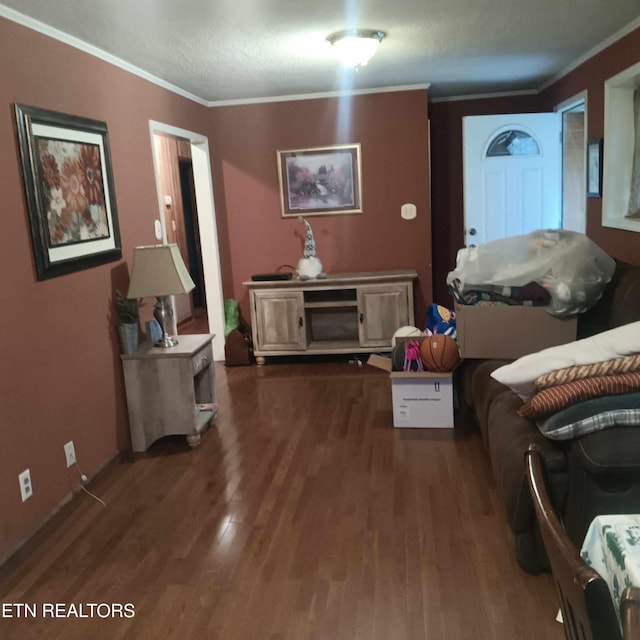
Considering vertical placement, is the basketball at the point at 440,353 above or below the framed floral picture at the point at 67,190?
below

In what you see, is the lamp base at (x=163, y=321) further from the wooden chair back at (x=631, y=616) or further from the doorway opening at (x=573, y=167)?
the doorway opening at (x=573, y=167)

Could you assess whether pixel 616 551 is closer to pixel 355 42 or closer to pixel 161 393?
pixel 161 393

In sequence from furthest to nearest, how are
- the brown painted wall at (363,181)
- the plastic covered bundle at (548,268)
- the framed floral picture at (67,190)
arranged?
the brown painted wall at (363,181), the plastic covered bundle at (548,268), the framed floral picture at (67,190)

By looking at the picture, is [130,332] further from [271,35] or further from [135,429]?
[271,35]

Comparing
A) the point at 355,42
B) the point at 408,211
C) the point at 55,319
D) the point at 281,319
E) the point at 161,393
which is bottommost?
the point at 161,393

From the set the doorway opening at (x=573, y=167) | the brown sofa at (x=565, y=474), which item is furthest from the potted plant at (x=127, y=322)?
the doorway opening at (x=573, y=167)

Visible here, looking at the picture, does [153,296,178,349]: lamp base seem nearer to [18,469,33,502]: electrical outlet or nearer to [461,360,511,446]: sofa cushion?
[18,469,33,502]: electrical outlet

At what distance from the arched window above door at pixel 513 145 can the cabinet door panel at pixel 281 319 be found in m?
2.02

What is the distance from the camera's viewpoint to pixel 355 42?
3.46m

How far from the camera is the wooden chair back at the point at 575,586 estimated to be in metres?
0.81

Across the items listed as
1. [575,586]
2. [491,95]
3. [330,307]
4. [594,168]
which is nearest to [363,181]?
[330,307]

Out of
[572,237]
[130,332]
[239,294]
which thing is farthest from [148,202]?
[572,237]

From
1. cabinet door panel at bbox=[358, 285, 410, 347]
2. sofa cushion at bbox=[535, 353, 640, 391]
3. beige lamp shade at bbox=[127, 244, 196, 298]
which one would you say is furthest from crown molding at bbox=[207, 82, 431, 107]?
sofa cushion at bbox=[535, 353, 640, 391]

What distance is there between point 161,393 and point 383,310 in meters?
2.18
